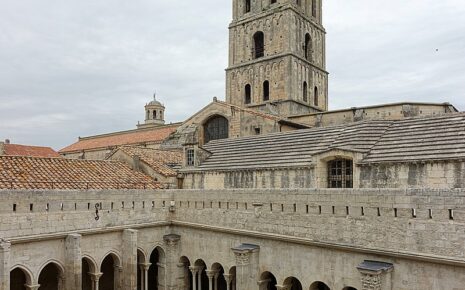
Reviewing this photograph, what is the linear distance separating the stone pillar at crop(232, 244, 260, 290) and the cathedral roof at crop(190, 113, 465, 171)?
443 centimetres

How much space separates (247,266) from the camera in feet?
52.3

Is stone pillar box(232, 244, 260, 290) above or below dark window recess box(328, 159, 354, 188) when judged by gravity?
below

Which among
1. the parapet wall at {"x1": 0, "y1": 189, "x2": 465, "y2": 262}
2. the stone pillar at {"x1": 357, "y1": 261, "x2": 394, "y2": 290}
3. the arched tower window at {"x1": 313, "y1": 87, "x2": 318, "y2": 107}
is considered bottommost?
the stone pillar at {"x1": 357, "y1": 261, "x2": 394, "y2": 290}

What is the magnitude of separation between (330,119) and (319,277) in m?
17.2

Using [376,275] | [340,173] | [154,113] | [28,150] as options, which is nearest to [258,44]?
[340,173]

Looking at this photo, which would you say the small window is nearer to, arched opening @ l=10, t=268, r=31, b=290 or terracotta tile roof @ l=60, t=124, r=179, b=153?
arched opening @ l=10, t=268, r=31, b=290

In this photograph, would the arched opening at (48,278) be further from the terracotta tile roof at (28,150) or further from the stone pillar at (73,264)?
the terracotta tile roof at (28,150)

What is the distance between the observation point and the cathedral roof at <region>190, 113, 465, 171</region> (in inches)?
575

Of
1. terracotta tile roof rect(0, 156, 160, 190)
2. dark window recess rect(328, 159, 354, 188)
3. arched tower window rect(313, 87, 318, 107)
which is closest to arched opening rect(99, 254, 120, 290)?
terracotta tile roof rect(0, 156, 160, 190)

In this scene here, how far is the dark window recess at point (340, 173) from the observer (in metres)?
16.5

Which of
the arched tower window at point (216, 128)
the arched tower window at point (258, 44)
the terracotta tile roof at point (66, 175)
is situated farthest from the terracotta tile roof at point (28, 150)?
the arched tower window at point (258, 44)

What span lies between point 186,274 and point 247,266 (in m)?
5.47

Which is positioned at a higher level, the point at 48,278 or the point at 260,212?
the point at 260,212

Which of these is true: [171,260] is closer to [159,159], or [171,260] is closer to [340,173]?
[159,159]
